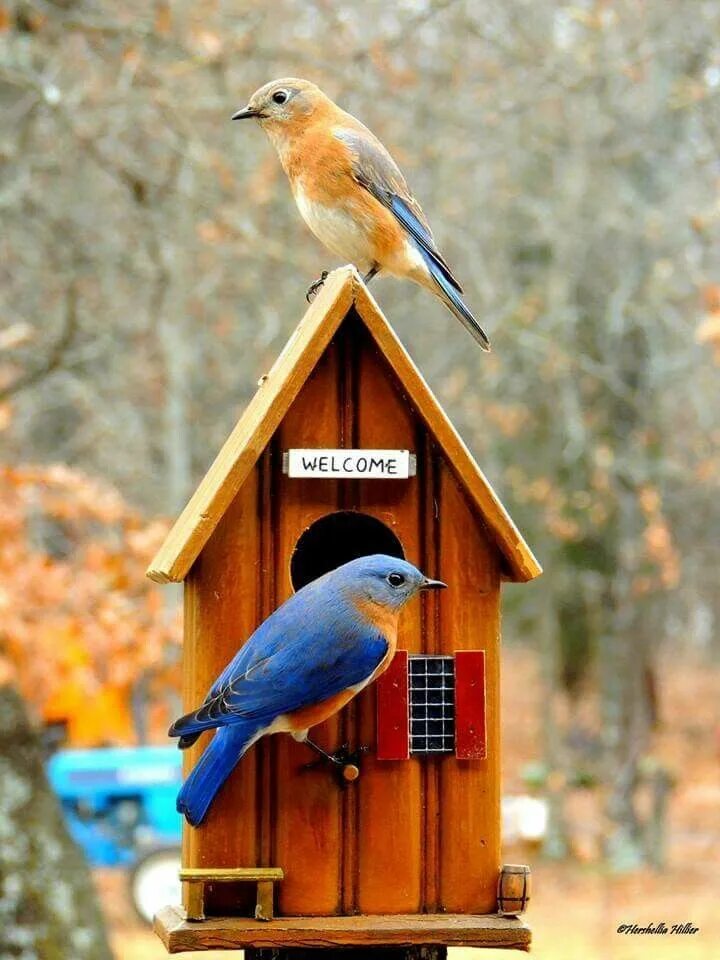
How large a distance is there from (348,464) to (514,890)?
35.6 inches

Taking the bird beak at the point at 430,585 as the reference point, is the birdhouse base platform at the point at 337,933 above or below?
below

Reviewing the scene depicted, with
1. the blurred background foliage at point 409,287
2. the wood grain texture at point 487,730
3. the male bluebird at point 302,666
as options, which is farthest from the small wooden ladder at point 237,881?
the blurred background foliage at point 409,287

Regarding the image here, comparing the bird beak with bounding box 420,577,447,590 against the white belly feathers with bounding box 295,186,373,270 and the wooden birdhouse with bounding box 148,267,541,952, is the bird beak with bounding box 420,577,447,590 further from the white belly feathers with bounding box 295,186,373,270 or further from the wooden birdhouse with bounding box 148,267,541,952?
the white belly feathers with bounding box 295,186,373,270

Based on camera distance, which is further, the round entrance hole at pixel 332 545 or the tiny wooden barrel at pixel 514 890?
the round entrance hole at pixel 332 545

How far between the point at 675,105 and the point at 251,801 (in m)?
5.42

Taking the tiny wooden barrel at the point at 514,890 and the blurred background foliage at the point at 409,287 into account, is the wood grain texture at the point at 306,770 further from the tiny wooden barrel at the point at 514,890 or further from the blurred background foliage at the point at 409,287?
the blurred background foliage at the point at 409,287

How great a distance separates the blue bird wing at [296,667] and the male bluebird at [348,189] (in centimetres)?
86

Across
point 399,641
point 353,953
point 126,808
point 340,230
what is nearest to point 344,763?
point 399,641

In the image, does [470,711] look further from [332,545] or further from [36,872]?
[36,872]

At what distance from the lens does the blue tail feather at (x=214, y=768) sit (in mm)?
2738

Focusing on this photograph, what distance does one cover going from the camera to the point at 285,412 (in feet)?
9.72

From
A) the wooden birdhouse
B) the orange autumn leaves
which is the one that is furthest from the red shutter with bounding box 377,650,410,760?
the orange autumn leaves

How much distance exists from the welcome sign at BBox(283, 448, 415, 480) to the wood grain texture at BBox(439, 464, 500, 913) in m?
0.12

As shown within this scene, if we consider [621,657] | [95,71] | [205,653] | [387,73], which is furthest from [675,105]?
[621,657]
